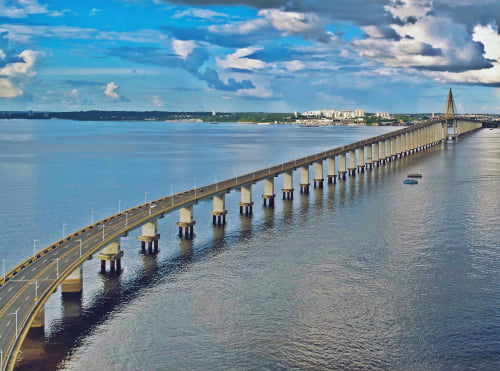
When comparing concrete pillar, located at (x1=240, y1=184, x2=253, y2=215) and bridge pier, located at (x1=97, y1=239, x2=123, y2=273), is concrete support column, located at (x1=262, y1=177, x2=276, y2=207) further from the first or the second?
bridge pier, located at (x1=97, y1=239, x2=123, y2=273)

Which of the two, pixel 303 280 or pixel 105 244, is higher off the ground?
pixel 105 244

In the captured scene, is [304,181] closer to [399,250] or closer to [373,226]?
[373,226]

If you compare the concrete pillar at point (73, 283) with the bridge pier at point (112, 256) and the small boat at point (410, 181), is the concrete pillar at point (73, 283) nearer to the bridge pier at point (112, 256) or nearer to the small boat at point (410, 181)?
the bridge pier at point (112, 256)

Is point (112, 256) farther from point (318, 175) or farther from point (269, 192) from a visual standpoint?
point (318, 175)

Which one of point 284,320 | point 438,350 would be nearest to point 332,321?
point 284,320

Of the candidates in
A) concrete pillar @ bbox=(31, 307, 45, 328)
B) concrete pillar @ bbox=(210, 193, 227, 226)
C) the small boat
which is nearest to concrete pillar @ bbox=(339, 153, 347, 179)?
the small boat

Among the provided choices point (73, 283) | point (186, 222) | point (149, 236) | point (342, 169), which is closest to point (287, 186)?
point (186, 222)

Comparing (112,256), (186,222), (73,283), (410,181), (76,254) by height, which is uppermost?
(76,254)
